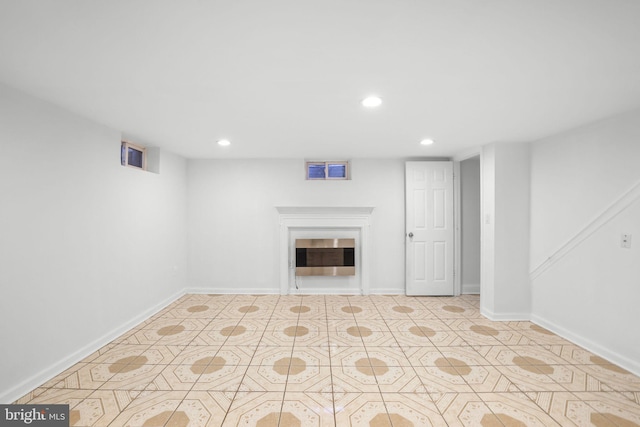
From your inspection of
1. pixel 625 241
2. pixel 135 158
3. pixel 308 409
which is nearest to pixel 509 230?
pixel 625 241

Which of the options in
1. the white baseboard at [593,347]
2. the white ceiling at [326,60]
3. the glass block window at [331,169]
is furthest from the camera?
the glass block window at [331,169]

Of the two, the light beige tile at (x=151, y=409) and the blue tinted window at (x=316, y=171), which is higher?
the blue tinted window at (x=316, y=171)

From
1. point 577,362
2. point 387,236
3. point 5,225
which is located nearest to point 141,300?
point 5,225

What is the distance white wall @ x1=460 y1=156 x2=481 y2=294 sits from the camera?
4.84m

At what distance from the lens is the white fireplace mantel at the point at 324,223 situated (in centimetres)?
481

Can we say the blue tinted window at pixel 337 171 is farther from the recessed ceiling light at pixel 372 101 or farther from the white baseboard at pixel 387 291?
the recessed ceiling light at pixel 372 101

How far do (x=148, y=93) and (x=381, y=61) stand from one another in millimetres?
1754

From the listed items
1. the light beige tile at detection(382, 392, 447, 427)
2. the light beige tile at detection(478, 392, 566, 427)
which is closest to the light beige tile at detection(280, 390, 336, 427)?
the light beige tile at detection(382, 392, 447, 427)

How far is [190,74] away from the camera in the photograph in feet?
6.08

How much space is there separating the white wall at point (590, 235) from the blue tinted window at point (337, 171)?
267cm

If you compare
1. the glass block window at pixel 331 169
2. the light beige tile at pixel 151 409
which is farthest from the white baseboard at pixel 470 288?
the light beige tile at pixel 151 409

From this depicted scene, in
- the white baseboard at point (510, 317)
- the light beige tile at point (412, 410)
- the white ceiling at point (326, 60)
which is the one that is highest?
the white ceiling at point (326, 60)

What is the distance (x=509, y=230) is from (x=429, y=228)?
3.97 ft

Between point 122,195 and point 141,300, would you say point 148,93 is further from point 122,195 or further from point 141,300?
point 141,300
